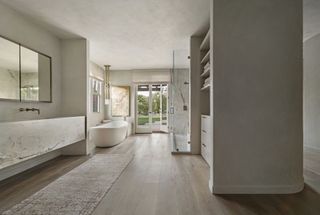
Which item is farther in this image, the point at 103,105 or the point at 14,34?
the point at 103,105

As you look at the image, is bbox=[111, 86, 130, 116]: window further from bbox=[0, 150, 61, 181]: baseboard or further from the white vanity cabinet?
the white vanity cabinet

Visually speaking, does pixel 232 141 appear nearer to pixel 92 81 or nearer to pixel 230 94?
pixel 230 94

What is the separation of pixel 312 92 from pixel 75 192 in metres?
5.48

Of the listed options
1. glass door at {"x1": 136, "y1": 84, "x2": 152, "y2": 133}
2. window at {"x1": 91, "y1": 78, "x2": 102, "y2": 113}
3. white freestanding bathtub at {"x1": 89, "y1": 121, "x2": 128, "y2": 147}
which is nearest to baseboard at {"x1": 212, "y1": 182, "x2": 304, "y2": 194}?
white freestanding bathtub at {"x1": 89, "y1": 121, "x2": 128, "y2": 147}

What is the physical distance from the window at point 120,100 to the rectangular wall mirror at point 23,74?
12.6ft

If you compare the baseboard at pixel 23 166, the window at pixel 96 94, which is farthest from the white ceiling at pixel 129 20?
the baseboard at pixel 23 166

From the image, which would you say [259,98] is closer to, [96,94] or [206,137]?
[206,137]

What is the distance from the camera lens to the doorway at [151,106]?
25.0ft

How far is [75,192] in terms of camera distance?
2199 millimetres

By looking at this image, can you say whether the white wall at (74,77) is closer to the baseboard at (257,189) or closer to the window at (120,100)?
the baseboard at (257,189)

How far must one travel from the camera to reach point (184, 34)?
155 inches

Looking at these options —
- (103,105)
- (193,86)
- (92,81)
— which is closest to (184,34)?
(193,86)

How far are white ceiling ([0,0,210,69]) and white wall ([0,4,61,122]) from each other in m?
0.15

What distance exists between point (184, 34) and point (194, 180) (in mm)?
2930
